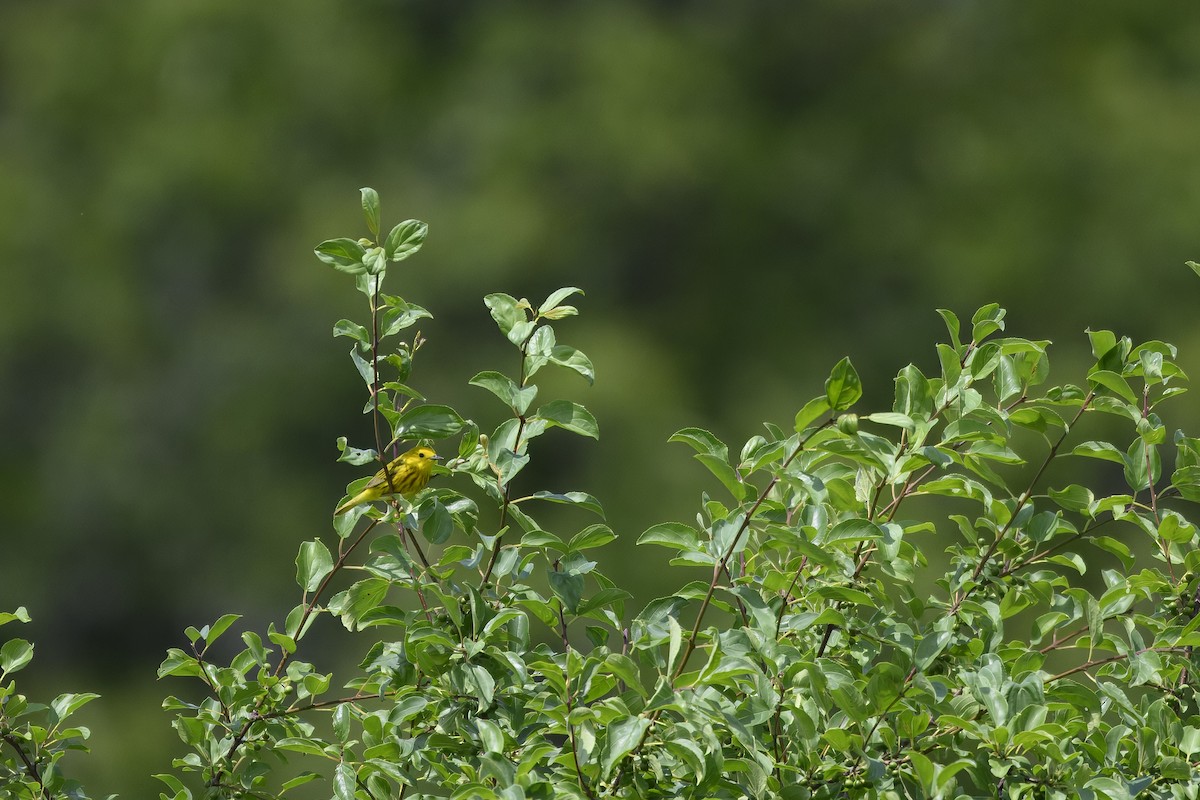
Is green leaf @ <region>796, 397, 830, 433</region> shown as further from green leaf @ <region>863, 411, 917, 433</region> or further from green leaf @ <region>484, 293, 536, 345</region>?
green leaf @ <region>484, 293, 536, 345</region>

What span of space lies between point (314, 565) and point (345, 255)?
0.38 metres

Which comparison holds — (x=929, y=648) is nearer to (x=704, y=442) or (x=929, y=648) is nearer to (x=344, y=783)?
(x=704, y=442)

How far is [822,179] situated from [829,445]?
9690 millimetres

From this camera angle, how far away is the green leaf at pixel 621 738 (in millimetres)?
1245

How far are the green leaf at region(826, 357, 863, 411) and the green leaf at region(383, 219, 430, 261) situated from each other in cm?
48

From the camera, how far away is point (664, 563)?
7.87 metres

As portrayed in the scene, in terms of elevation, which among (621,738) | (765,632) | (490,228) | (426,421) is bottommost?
(621,738)

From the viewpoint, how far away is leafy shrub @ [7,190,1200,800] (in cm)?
138

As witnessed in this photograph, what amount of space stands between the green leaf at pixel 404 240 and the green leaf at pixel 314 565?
1.20 feet

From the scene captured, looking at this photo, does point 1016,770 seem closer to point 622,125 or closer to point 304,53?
point 622,125

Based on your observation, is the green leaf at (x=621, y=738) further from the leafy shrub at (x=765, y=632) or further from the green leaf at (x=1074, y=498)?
the green leaf at (x=1074, y=498)

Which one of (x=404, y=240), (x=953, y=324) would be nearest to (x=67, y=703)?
(x=404, y=240)

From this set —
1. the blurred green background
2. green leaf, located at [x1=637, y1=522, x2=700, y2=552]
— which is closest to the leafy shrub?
green leaf, located at [x1=637, y1=522, x2=700, y2=552]

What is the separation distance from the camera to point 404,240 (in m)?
1.54
